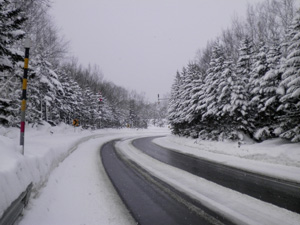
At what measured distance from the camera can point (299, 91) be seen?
963 cm

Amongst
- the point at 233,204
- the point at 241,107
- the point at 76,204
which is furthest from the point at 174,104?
the point at 76,204

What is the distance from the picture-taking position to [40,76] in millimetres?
22781

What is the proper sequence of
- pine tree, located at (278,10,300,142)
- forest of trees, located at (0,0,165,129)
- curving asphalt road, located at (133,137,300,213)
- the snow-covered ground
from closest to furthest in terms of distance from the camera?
the snow-covered ground < curving asphalt road, located at (133,137,300,213) < forest of trees, located at (0,0,165,129) < pine tree, located at (278,10,300,142)

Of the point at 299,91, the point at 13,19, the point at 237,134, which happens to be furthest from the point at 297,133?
the point at 13,19

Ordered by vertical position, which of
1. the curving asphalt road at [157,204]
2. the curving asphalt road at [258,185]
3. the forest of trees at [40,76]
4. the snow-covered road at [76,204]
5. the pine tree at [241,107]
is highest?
the forest of trees at [40,76]

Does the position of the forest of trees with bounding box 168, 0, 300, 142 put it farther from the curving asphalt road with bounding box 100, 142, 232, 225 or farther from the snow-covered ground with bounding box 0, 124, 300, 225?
the curving asphalt road with bounding box 100, 142, 232, 225

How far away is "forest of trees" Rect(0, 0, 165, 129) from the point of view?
28.3 ft

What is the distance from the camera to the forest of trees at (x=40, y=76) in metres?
8.62

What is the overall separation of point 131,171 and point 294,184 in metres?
5.09

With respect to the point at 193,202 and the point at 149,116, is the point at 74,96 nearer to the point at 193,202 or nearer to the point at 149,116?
the point at 193,202

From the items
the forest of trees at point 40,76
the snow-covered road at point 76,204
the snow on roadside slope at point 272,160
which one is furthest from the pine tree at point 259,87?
the forest of trees at point 40,76

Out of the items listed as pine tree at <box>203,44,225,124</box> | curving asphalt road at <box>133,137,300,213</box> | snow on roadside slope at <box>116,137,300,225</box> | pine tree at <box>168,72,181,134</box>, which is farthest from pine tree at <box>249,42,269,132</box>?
pine tree at <box>168,72,181,134</box>

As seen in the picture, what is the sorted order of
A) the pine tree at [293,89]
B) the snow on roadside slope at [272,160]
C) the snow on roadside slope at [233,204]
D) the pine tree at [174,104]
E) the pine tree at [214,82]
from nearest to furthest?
1. the snow on roadside slope at [233,204]
2. the snow on roadside slope at [272,160]
3. the pine tree at [293,89]
4. the pine tree at [214,82]
5. the pine tree at [174,104]

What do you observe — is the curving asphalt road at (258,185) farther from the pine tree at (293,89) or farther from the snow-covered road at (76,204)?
the pine tree at (293,89)
